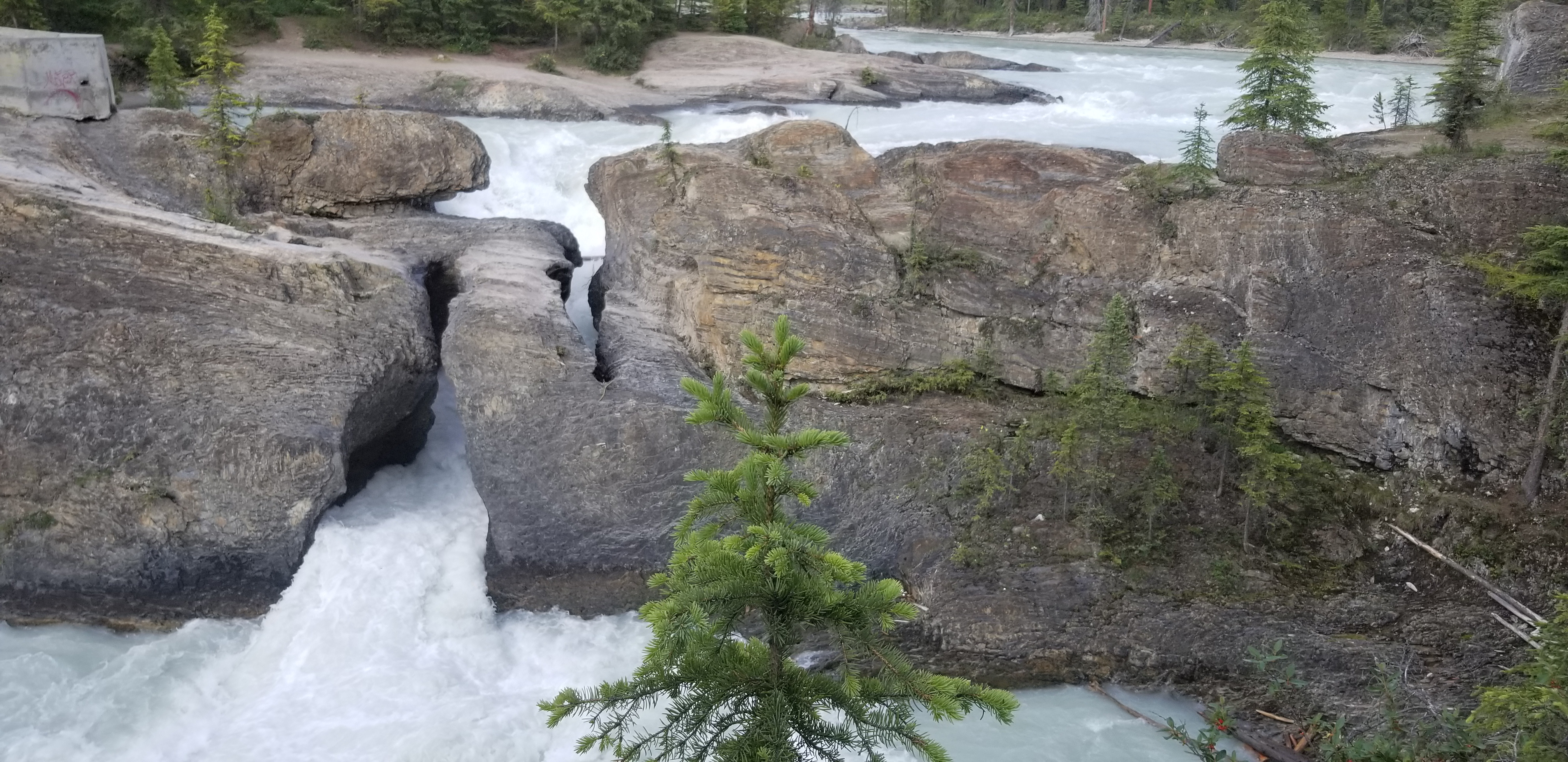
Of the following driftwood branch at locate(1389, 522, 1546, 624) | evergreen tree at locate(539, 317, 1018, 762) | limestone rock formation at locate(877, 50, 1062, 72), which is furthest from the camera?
limestone rock formation at locate(877, 50, 1062, 72)

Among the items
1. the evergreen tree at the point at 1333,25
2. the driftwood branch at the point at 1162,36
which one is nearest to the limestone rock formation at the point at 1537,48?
Answer: the evergreen tree at the point at 1333,25

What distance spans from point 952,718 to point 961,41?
61.3m

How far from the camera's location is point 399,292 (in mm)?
17703

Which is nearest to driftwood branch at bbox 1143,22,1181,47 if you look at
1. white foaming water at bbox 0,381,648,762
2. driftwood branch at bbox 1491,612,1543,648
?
driftwood branch at bbox 1491,612,1543,648

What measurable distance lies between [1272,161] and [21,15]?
3250 centimetres

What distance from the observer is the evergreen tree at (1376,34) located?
48250 millimetres

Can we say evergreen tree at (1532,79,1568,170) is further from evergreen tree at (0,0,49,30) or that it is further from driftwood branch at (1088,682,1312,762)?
evergreen tree at (0,0,49,30)

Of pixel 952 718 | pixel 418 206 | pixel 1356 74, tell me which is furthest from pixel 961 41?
pixel 952 718

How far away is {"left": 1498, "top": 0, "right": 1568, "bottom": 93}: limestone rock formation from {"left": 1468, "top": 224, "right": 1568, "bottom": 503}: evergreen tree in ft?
24.6

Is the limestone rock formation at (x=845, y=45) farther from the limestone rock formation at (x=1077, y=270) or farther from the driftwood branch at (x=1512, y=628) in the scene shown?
the driftwood branch at (x=1512, y=628)

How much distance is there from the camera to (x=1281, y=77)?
690 inches

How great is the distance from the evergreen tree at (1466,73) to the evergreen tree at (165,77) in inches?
1004

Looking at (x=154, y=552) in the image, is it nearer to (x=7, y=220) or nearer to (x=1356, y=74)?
(x=7, y=220)

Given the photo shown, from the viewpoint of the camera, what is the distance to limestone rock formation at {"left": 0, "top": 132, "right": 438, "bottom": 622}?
15.0m
